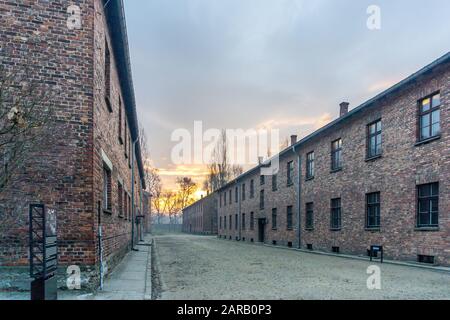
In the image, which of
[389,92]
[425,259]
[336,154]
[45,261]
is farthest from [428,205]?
[45,261]

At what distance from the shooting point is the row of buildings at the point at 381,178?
12.1 meters

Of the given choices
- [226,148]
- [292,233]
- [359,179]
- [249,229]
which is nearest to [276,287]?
[359,179]

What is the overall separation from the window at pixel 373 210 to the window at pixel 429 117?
11.1 ft

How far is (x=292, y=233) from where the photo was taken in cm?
2331

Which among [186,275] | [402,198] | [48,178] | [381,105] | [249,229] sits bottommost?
[249,229]

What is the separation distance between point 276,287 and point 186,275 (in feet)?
9.93

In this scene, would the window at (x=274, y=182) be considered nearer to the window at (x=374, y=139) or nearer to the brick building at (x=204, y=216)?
the window at (x=374, y=139)

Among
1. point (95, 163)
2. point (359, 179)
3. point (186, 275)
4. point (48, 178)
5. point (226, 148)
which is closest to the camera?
point (48, 178)

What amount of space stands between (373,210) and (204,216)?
151 ft

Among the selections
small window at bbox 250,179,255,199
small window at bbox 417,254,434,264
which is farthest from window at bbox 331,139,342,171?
small window at bbox 250,179,255,199

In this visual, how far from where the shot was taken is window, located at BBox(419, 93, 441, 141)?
1242 cm

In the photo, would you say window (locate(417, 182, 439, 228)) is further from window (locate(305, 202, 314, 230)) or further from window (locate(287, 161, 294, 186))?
window (locate(287, 161, 294, 186))
